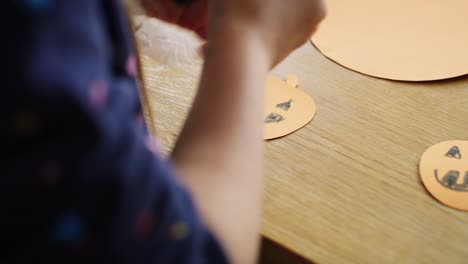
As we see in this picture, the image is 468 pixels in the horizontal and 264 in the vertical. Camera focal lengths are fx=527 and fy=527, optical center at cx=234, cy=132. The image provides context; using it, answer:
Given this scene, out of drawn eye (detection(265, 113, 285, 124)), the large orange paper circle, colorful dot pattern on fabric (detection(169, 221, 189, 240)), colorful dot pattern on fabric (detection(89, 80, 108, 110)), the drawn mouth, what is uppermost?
colorful dot pattern on fabric (detection(89, 80, 108, 110))

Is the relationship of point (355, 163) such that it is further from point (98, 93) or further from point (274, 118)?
point (98, 93)

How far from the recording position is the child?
0.76 ft

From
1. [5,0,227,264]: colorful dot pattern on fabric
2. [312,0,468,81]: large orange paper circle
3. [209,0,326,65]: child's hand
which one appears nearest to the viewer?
[5,0,227,264]: colorful dot pattern on fabric

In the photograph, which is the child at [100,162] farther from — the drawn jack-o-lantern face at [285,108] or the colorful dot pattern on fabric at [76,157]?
the drawn jack-o-lantern face at [285,108]

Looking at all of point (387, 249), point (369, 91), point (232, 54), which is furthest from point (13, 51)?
point (369, 91)

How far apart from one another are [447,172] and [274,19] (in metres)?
0.24

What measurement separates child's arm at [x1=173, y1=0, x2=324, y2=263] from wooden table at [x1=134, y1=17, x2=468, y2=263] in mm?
128

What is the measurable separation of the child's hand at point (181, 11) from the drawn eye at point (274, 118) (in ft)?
0.49

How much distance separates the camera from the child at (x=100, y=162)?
23 centimetres

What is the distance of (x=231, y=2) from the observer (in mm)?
390

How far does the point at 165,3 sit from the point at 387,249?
28 centimetres

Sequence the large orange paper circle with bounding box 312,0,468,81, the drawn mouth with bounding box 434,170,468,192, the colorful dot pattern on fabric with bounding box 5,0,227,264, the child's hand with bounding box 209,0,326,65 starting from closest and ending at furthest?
the colorful dot pattern on fabric with bounding box 5,0,227,264 < the child's hand with bounding box 209,0,326,65 < the drawn mouth with bounding box 434,170,468,192 < the large orange paper circle with bounding box 312,0,468,81

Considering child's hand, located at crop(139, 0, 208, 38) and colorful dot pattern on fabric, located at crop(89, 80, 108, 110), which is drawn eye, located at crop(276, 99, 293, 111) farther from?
colorful dot pattern on fabric, located at crop(89, 80, 108, 110)

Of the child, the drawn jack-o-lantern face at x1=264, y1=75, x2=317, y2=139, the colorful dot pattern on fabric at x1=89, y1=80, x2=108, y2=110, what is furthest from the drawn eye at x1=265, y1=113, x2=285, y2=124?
the colorful dot pattern on fabric at x1=89, y1=80, x2=108, y2=110
